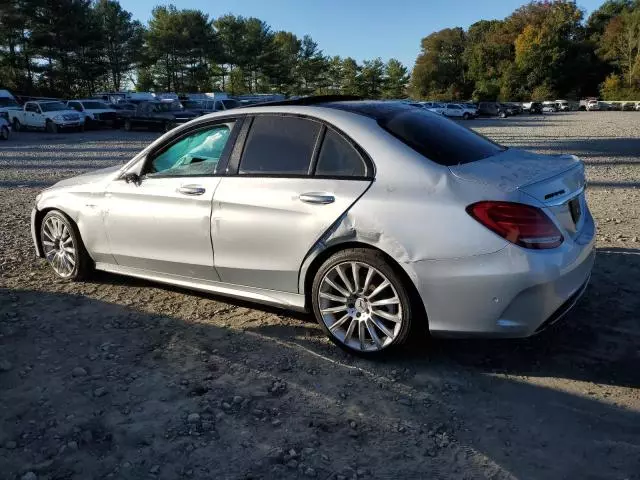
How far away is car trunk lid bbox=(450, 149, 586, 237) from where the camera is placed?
3287 millimetres

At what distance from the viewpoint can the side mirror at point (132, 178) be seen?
14.8 feet

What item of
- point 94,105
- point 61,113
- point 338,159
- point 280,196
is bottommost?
point 280,196

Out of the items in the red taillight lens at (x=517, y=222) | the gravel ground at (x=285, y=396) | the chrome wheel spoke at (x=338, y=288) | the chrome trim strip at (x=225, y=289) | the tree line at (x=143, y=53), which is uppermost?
the tree line at (x=143, y=53)

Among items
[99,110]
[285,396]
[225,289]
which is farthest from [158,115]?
[285,396]

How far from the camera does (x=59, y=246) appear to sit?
5.21 metres

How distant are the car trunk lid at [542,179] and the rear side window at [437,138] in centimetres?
12

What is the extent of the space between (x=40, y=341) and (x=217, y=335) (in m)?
1.24

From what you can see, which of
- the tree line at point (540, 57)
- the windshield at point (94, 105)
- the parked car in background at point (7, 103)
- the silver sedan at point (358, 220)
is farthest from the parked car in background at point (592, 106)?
the silver sedan at point (358, 220)

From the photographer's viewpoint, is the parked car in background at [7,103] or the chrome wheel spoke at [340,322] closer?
the chrome wheel spoke at [340,322]

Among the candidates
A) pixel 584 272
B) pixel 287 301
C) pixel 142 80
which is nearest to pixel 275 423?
pixel 287 301

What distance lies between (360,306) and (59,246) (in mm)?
3156

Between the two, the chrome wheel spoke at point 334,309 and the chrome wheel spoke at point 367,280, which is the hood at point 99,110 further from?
the chrome wheel spoke at point 367,280

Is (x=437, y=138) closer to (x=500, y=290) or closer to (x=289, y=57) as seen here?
(x=500, y=290)

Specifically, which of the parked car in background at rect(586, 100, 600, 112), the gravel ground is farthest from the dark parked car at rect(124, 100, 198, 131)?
the parked car in background at rect(586, 100, 600, 112)
